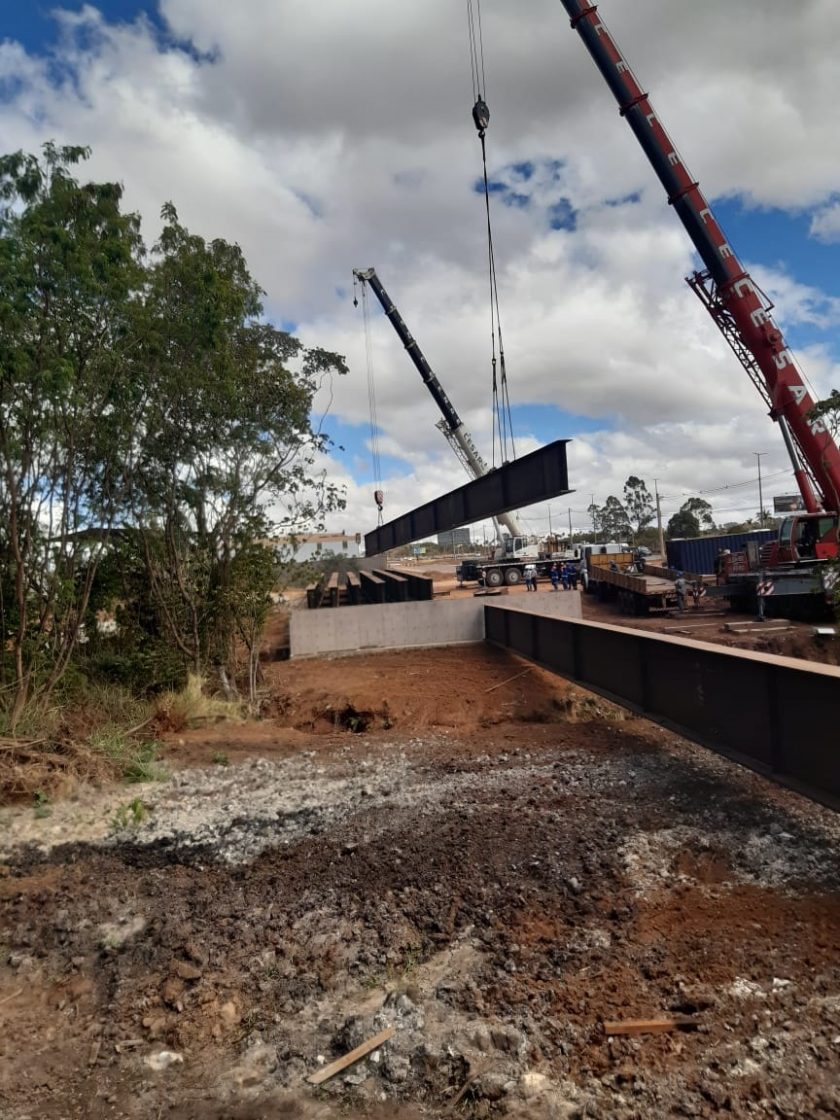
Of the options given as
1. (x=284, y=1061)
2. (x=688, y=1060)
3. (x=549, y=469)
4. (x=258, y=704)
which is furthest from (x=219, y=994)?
(x=549, y=469)

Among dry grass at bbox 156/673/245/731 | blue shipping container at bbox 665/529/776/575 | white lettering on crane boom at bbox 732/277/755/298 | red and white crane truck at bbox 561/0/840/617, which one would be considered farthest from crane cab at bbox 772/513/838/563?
dry grass at bbox 156/673/245/731

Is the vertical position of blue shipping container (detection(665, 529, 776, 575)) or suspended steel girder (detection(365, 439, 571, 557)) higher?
suspended steel girder (detection(365, 439, 571, 557))

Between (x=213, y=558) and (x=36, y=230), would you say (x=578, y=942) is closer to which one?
(x=36, y=230)

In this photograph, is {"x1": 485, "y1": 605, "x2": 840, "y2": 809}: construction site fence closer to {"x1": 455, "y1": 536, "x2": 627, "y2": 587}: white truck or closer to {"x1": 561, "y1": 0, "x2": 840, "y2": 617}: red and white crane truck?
{"x1": 561, "y1": 0, "x2": 840, "y2": 617}: red and white crane truck

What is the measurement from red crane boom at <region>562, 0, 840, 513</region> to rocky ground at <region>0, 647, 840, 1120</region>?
46.5 feet

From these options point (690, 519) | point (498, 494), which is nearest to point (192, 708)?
point (498, 494)

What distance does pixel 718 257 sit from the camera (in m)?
18.3

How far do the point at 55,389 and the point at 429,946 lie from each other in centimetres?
667

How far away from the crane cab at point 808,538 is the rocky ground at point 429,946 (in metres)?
16.3

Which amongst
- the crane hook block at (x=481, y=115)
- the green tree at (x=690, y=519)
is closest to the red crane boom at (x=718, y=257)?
the crane hook block at (x=481, y=115)

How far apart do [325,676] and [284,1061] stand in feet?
41.2

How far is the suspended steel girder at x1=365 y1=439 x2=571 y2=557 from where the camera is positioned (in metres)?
12.5

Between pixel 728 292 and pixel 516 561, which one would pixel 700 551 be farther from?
pixel 728 292

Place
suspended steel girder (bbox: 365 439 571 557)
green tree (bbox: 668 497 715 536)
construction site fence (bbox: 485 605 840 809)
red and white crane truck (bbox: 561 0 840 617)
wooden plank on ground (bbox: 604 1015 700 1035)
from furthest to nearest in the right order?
1. green tree (bbox: 668 497 715 536)
2. red and white crane truck (bbox: 561 0 840 617)
3. suspended steel girder (bbox: 365 439 571 557)
4. construction site fence (bbox: 485 605 840 809)
5. wooden plank on ground (bbox: 604 1015 700 1035)
